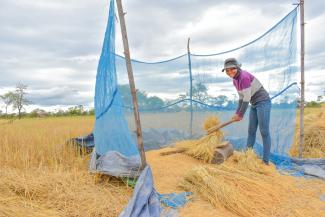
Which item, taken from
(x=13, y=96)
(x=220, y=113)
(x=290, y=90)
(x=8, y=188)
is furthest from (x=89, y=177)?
(x=13, y=96)

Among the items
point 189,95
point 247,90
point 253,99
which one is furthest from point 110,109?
point 189,95

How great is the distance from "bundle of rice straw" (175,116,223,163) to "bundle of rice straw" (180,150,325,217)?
55 centimetres

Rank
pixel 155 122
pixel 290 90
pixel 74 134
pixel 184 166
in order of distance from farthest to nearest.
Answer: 1. pixel 74 134
2. pixel 155 122
3. pixel 290 90
4. pixel 184 166

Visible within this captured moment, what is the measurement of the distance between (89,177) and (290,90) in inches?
125

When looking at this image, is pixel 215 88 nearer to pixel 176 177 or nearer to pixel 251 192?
pixel 176 177

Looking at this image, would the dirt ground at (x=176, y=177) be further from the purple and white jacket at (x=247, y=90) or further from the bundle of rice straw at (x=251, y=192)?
Result: the purple and white jacket at (x=247, y=90)

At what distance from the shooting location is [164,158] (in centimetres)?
430

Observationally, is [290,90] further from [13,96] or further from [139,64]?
[13,96]

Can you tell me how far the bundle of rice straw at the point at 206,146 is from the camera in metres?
4.27

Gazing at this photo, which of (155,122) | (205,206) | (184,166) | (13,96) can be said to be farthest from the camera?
(13,96)

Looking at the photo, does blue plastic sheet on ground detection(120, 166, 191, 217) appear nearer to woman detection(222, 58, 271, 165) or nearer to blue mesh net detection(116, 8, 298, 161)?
woman detection(222, 58, 271, 165)

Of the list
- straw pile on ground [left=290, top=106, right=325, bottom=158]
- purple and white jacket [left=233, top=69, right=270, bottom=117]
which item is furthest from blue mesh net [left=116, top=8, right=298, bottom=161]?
straw pile on ground [left=290, top=106, right=325, bottom=158]

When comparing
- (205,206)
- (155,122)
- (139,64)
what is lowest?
(205,206)

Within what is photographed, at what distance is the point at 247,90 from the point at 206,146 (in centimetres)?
85
